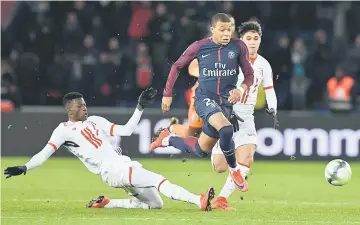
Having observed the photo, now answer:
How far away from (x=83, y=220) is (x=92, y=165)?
1101 millimetres

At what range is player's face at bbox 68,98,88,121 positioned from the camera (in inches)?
456

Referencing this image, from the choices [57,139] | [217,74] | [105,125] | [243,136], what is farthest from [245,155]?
[57,139]

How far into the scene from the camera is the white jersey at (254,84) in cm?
1242

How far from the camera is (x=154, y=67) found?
20.5 m

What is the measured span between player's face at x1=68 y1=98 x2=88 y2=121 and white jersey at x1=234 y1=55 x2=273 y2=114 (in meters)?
1.87

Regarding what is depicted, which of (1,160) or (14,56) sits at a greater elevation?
(14,56)

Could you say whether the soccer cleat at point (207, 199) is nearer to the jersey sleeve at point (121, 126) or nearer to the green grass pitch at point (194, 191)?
the green grass pitch at point (194, 191)

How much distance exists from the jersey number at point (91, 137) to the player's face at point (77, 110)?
15cm

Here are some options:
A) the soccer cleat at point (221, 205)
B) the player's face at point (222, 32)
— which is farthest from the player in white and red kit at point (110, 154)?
the player's face at point (222, 32)

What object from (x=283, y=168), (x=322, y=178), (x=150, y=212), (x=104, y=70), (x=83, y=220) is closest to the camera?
(x=83, y=220)

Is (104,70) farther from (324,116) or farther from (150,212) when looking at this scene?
(150,212)

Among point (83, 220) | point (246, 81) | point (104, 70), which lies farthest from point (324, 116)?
point (83, 220)

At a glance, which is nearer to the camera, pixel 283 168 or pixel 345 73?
pixel 283 168

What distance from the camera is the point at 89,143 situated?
1152cm
